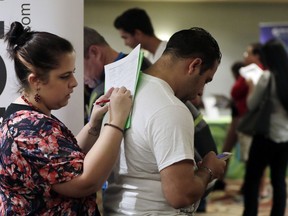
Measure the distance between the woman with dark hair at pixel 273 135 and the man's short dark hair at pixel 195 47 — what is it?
223cm

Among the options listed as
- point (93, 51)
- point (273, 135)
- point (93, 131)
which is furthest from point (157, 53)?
point (93, 131)

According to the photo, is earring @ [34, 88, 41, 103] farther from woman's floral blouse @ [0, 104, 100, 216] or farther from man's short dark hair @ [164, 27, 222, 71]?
man's short dark hair @ [164, 27, 222, 71]

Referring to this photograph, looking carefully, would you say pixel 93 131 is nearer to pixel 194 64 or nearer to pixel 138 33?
pixel 194 64

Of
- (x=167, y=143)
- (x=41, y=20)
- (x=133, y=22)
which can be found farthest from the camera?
(x=133, y=22)

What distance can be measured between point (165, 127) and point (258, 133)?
2524mm

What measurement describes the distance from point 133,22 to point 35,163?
1.90 metres

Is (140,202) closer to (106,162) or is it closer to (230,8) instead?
(106,162)

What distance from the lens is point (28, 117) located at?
1402mm

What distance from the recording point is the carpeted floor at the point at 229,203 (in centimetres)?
471

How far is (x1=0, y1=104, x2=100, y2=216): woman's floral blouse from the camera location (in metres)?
1.37

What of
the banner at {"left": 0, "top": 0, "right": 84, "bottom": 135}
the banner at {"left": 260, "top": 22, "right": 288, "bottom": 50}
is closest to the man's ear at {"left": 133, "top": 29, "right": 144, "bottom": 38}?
the banner at {"left": 0, "top": 0, "right": 84, "bottom": 135}

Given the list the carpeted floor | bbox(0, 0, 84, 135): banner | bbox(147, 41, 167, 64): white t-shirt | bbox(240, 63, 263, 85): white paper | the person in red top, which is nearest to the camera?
bbox(0, 0, 84, 135): banner

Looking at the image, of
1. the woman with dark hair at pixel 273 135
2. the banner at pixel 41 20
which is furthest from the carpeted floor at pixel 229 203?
the banner at pixel 41 20

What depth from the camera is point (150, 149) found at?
1.42 meters
